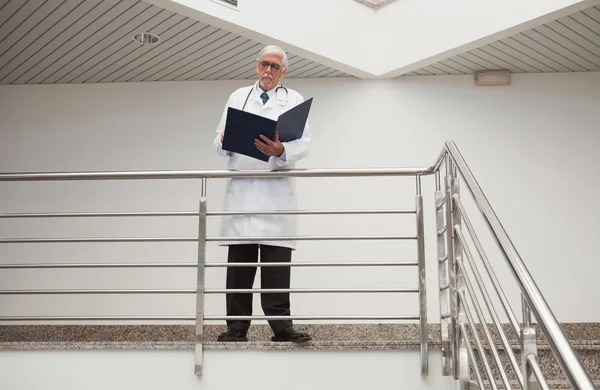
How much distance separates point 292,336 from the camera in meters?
3.15

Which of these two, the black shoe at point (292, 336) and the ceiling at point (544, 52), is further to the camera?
the ceiling at point (544, 52)

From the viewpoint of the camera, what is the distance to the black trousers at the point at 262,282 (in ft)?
10.6

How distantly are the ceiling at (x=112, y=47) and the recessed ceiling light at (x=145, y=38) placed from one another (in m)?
0.04

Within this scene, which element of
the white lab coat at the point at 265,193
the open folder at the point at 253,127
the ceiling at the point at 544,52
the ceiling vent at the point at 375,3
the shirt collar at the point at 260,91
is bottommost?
the white lab coat at the point at 265,193

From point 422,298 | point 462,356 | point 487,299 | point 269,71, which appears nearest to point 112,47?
point 269,71

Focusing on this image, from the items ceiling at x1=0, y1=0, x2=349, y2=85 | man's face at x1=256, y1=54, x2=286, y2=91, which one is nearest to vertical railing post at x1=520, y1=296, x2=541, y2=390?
man's face at x1=256, y1=54, x2=286, y2=91

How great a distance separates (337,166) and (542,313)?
394cm

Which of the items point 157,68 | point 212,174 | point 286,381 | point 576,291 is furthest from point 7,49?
point 576,291

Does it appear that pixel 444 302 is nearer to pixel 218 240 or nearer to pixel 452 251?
pixel 452 251

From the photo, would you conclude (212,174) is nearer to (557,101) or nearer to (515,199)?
(515,199)

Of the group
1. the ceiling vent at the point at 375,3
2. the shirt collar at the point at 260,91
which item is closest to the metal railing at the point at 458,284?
the shirt collar at the point at 260,91

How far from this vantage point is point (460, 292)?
2.67 m

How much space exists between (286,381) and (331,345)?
25 centimetres

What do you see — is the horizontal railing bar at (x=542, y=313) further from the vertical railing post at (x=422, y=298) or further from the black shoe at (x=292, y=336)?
the black shoe at (x=292, y=336)
